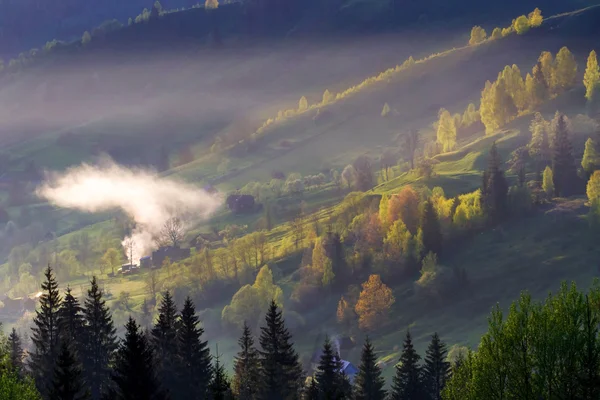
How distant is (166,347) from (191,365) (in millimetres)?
3486

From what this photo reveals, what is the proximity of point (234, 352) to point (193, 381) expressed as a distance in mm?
113292

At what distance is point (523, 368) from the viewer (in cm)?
5703

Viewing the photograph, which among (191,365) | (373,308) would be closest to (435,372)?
(191,365)

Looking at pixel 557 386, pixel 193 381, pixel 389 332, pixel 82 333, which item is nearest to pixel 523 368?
pixel 557 386

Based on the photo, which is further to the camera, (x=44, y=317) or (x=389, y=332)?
(x=389, y=332)

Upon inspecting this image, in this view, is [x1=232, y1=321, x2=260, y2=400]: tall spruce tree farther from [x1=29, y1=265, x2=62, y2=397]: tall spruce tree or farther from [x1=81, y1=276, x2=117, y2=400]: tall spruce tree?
[x1=29, y1=265, x2=62, y2=397]: tall spruce tree

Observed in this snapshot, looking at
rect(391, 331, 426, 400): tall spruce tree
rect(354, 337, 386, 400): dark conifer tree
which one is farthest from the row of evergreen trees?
rect(391, 331, 426, 400): tall spruce tree

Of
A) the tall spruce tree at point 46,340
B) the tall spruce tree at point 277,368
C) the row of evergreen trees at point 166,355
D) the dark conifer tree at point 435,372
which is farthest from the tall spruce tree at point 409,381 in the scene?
the tall spruce tree at point 46,340

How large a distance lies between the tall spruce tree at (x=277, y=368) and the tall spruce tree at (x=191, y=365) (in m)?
6.46

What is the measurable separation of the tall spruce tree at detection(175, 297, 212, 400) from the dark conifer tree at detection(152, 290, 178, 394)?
0.68m

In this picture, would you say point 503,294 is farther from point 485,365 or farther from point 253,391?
point 485,365

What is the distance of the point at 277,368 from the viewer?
87.4 meters

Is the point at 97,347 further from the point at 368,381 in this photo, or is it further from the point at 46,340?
the point at 368,381

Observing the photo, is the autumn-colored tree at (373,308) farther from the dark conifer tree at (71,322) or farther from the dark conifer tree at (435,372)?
the dark conifer tree at (71,322)
